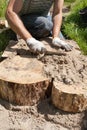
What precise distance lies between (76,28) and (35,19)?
1141 mm

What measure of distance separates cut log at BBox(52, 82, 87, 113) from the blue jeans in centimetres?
125

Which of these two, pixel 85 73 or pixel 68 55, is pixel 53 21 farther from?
pixel 85 73

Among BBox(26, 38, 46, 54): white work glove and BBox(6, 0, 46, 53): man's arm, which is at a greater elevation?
BBox(6, 0, 46, 53): man's arm

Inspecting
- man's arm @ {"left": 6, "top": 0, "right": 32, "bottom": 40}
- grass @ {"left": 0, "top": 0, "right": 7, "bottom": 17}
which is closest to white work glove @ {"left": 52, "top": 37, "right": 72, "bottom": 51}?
man's arm @ {"left": 6, "top": 0, "right": 32, "bottom": 40}

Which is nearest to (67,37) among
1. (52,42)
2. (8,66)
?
(52,42)

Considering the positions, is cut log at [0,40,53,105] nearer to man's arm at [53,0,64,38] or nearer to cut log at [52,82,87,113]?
cut log at [52,82,87,113]

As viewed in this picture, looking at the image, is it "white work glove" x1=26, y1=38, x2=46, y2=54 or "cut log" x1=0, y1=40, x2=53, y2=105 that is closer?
"cut log" x1=0, y1=40, x2=53, y2=105

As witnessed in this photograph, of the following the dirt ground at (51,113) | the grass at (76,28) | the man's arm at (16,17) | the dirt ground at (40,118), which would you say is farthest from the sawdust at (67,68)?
the grass at (76,28)

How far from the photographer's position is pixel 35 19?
439 cm

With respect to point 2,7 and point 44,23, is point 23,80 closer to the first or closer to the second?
point 44,23

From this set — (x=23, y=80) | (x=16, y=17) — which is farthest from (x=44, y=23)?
(x=23, y=80)

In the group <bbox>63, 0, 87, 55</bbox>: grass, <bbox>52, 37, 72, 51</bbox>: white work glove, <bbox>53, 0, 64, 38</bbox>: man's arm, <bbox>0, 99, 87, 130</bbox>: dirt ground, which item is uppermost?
<bbox>53, 0, 64, 38</bbox>: man's arm

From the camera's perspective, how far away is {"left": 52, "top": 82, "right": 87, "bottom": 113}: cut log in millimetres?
3131

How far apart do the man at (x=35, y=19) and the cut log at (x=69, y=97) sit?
0.69 m
